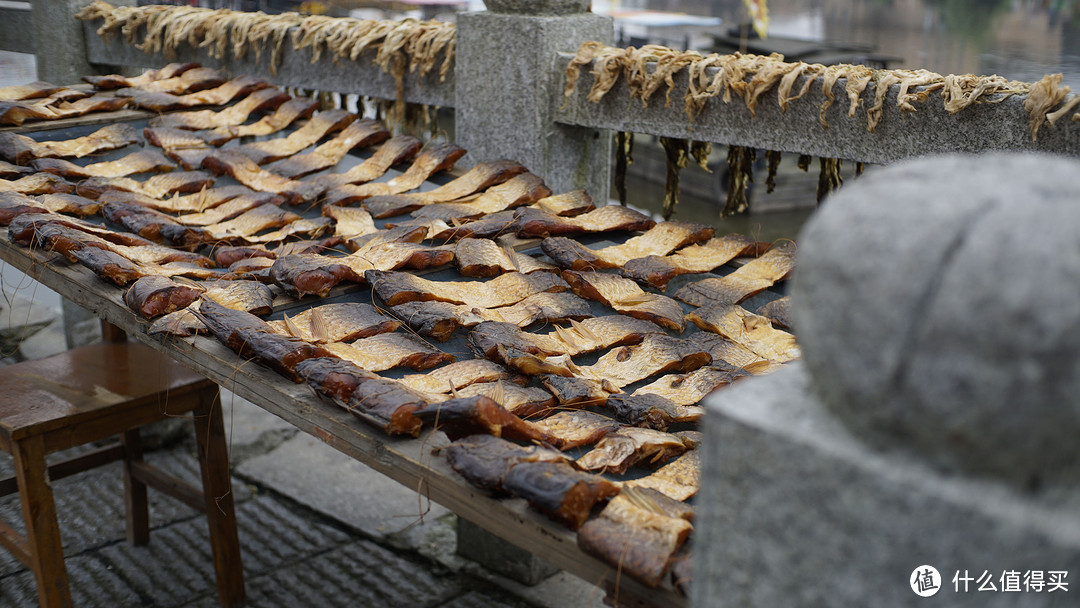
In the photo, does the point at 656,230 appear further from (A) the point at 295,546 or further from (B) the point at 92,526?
(B) the point at 92,526

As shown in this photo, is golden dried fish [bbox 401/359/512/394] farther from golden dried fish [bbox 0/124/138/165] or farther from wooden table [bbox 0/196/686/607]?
golden dried fish [bbox 0/124/138/165]

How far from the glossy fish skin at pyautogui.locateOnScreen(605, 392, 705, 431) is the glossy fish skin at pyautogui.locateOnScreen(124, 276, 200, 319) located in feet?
4.28

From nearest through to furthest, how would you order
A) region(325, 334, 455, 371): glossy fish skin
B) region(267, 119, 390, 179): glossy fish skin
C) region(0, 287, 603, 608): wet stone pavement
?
1. region(325, 334, 455, 371): glossy fish skin
2. region(267, 119, 390, 179): glossy fish skin
3. region(0, 287, 603, 608): wet stone pavement

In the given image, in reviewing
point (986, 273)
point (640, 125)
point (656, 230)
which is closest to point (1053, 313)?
point (986, 273)

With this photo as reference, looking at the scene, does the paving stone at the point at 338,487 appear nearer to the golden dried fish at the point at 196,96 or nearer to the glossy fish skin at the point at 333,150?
the glossy fish skin at the point at 333,150

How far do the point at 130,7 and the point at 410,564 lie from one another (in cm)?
422

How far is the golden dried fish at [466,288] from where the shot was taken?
2.76 m

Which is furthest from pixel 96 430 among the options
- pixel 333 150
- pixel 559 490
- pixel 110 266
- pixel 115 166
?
pixel 559 490

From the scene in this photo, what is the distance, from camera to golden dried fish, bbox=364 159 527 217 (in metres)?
3.65

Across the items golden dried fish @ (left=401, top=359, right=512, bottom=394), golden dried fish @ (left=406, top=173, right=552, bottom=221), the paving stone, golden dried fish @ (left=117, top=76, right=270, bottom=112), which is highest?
golden dried fish @ (left=117, top=76, right=270, bottom=112)

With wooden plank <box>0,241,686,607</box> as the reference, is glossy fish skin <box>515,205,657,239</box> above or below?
above

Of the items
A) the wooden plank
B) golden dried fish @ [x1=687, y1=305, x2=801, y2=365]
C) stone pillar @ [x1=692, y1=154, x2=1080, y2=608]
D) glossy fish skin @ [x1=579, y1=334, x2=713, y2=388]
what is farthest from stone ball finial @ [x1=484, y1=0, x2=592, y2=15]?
stone pillar @ [x1=692, y1=154, x2=1080, y2=608]

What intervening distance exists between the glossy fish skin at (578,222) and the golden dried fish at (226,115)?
2011mm

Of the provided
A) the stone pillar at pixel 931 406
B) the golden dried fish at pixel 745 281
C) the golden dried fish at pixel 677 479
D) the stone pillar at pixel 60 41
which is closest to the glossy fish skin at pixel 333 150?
the golden dried fish at pixel 745 281
